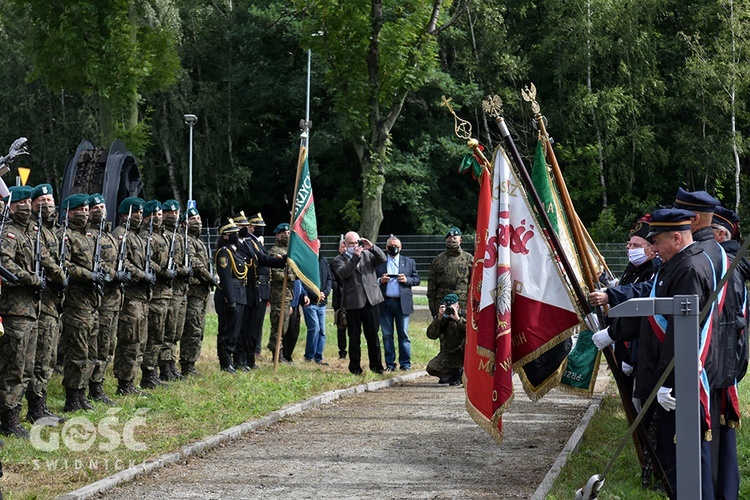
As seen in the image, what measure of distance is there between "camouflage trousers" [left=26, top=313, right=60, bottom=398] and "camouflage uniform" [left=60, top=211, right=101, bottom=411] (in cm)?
69

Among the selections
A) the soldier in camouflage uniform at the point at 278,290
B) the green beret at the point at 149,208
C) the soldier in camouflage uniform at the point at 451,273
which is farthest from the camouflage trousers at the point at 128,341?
the soldier in camouflage uniform at the point at 451,273

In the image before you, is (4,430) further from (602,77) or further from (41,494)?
(602,77)

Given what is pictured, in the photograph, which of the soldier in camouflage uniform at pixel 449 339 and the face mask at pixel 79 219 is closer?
the face mask at pixel 79 219

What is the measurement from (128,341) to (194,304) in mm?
2417

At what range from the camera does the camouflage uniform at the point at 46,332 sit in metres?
10.0

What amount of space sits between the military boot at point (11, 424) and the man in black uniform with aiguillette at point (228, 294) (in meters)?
5.65

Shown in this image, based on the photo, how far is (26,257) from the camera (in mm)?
9766

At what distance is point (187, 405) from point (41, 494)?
4134 mm

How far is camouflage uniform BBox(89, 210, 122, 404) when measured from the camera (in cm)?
1145

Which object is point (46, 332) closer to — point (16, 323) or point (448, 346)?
point (16, 323)

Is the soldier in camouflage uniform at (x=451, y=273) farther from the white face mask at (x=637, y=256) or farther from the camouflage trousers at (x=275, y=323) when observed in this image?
the white face mask at (x=637, y=256)

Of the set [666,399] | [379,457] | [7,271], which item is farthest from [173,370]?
[666,399]

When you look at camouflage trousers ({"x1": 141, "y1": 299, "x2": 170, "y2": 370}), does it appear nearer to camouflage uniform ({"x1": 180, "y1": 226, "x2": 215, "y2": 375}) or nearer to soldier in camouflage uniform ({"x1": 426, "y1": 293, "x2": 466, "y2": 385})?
camouflage uniform ({"x1": 180, "y1": 226, "x2": 215, "y2": 375})

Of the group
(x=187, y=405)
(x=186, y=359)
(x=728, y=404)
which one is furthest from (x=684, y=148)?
(x=728, y=404)
